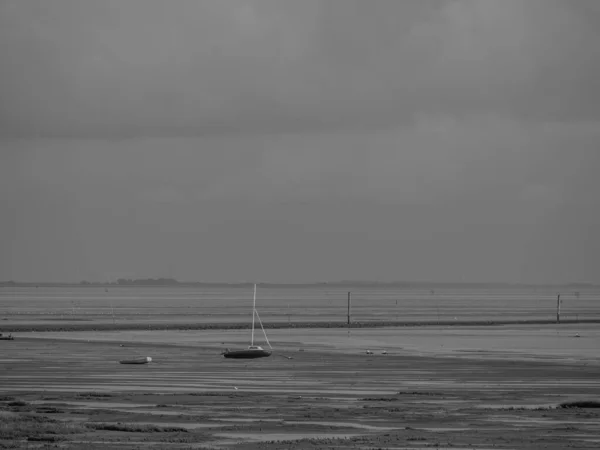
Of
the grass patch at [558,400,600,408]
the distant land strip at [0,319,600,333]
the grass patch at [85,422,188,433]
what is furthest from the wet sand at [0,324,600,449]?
the distant land strip at [0,319,600,333]

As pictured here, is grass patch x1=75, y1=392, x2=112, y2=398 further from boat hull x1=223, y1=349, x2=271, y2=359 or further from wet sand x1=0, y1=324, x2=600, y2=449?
boat hull x1=223, y1=349, x2=271, y2=359

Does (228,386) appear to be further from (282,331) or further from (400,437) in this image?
(282,331)

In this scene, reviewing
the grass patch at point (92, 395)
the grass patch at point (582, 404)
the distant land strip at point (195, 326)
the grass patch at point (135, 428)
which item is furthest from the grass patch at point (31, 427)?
the distant land strip at point (195, 326)

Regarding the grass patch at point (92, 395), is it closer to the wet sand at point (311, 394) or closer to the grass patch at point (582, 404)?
the wet sand at point (311, 394)

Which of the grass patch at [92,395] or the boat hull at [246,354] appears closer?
the grass patch at [92,395]

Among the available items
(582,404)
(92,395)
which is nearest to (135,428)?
(92,395)

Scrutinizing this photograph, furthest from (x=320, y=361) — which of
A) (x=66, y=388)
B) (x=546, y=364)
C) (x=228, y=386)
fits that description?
(x=66, y=388)

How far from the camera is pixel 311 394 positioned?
1887 inches

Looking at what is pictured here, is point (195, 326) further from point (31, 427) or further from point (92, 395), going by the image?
point (31, 427)

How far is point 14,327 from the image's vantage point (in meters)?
116

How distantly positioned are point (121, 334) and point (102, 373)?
155 ft

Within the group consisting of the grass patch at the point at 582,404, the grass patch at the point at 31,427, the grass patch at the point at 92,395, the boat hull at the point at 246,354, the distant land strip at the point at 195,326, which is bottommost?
the grass patch at the point at 31,427

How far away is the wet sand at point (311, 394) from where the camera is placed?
34281 mm

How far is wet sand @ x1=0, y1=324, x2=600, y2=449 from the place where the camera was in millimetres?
34281
